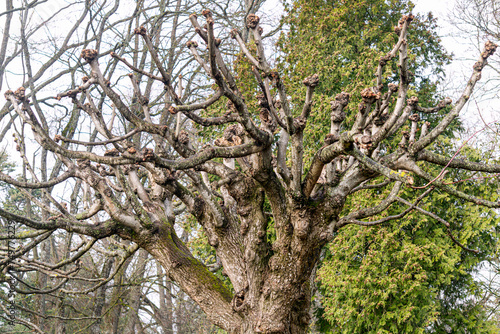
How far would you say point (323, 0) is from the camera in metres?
9.78

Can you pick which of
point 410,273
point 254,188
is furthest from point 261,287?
point 410,273

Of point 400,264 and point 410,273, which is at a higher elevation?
point 400,264

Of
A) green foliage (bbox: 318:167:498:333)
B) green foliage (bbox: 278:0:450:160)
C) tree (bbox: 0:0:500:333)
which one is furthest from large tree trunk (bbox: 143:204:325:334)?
green foliage (bbox: 278:0:450:160)

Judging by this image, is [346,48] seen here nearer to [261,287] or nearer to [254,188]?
[254,188]

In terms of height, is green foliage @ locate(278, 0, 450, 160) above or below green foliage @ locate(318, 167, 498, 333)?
above

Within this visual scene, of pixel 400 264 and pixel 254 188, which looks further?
pixel 400 264

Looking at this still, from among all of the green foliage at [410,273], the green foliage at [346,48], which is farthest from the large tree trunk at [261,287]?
the green foliage at [346,48]

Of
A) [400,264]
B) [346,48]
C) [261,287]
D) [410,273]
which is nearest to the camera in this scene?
[261,287]

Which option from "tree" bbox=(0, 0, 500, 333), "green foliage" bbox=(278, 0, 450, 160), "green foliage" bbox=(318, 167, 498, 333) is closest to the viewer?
"tree" bbox=(0, 0, 500, 333)

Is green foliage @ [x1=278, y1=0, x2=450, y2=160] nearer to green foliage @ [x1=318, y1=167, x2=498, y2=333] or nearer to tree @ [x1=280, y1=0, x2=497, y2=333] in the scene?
tree @ [x1=280, y1=0, x2=497, y2=333]

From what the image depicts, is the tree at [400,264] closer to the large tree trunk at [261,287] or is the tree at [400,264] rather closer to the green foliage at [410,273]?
the green foliage at [410,273]

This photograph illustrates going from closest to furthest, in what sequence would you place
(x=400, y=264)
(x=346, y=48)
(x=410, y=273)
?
(x=410, y=273) < (x=400, y=264) < (x=346, y=48)

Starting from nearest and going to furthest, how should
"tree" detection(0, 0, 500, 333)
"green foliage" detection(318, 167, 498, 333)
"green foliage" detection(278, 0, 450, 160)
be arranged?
"tree" detection(0, 0, 500, 333) < "green foliage" detection(318, 167, 498, 333) < "green foliage" detection(278, 0, 450, 160)

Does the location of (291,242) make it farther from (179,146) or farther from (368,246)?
(368,246)
